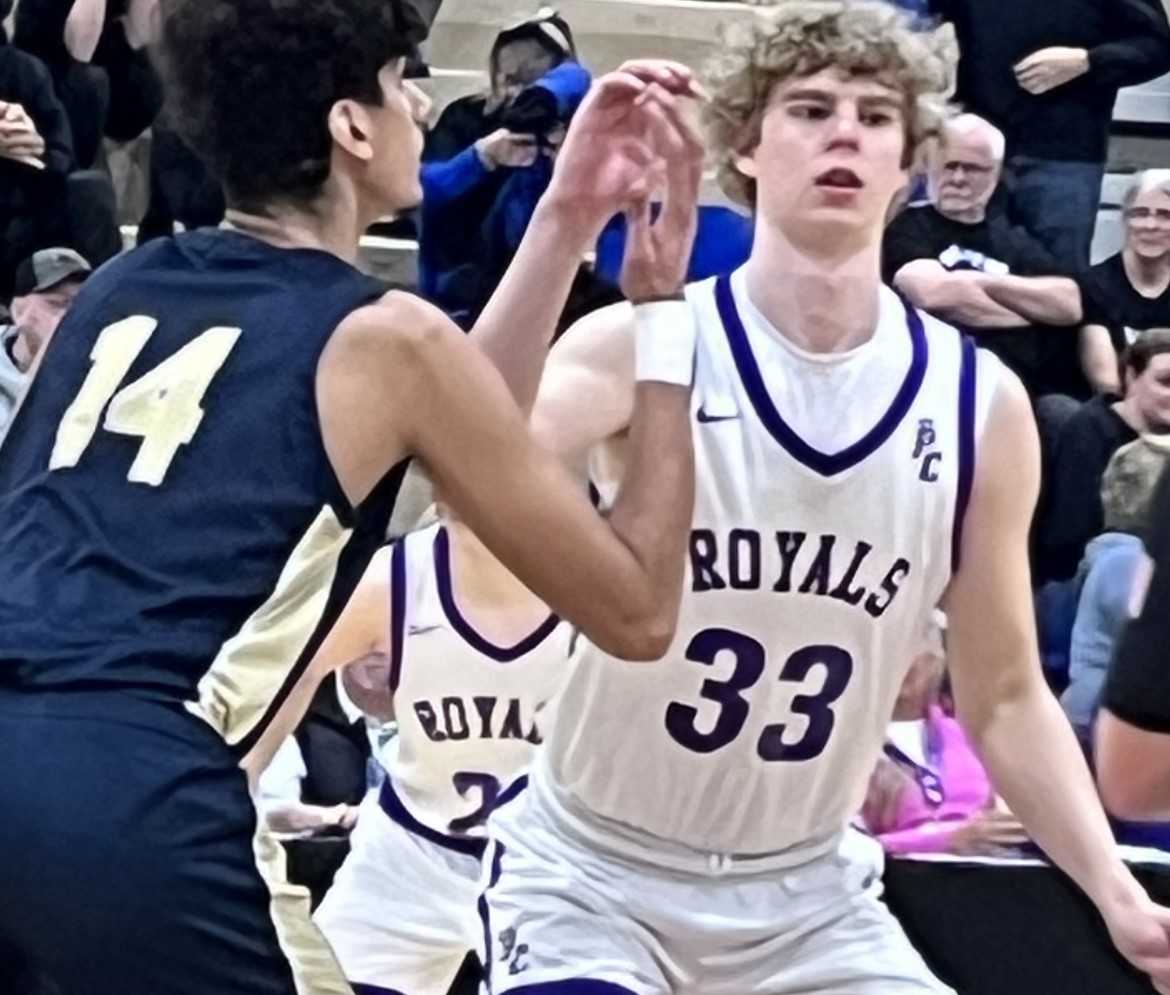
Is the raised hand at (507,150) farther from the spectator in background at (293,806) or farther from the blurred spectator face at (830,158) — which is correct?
the blurred spectator face at (830,158)

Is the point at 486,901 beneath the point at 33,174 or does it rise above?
above

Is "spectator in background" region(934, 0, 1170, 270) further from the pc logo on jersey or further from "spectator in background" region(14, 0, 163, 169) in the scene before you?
the pc logo on jersey

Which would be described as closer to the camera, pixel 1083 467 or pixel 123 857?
pixel 123 857

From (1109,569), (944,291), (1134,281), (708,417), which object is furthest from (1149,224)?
(708,417)

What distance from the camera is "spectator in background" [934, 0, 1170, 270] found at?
319 inches

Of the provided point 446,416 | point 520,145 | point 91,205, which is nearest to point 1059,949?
point 446,416

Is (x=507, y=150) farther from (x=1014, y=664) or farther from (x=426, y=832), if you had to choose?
(x=1014, y=664)

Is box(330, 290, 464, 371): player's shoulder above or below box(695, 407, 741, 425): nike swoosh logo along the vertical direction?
above

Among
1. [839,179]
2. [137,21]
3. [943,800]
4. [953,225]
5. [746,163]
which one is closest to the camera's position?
[839,179]

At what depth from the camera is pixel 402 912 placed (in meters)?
4.87

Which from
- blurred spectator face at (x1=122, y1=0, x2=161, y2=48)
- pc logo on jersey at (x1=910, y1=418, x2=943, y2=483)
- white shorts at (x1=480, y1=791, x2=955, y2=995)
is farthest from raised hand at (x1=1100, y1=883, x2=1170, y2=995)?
blurred spectator face at (x1=122, y1=0, x2=161, y2=48)

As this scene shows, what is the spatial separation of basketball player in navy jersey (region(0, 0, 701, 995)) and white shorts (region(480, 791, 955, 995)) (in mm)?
834

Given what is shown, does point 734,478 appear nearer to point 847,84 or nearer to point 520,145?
point 847,84

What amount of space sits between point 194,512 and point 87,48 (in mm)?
6334
